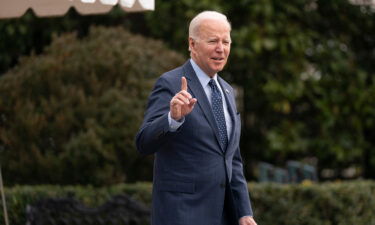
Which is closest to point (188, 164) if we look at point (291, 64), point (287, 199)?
point (287, 199)

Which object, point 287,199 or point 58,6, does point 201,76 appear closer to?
point 58,6

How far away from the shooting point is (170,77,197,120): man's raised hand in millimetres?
3455

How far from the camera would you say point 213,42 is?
3.83 meters

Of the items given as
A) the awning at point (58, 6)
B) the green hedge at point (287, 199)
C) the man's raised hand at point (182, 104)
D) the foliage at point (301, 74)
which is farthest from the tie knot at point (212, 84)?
the foliage at point (301, 74)

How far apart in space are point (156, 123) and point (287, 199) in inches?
146

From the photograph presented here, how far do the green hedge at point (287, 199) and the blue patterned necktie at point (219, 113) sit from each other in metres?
2.98

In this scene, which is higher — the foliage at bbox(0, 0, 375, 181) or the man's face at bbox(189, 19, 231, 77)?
the man's face at bbox(189, 19, 231, 77)

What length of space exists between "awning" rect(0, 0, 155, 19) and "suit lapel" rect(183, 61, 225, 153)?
1536 mm

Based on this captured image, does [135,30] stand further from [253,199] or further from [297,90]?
[253,199]

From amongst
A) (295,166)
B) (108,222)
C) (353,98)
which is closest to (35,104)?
(108,222)

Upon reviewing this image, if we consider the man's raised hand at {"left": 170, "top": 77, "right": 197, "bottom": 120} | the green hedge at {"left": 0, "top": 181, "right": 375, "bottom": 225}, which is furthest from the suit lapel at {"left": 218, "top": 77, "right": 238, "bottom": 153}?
the green hedge at {"left": 0, "top": 181, "right": 375, "bottom": 225}

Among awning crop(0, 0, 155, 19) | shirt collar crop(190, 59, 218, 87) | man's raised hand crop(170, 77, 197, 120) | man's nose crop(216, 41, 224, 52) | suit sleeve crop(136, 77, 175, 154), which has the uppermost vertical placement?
awning crop(0, 0, 155, 19)

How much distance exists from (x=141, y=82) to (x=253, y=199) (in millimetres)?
1531

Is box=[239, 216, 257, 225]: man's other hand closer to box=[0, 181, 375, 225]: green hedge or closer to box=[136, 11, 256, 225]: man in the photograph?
box=[136, 11, 256, 225]: man
